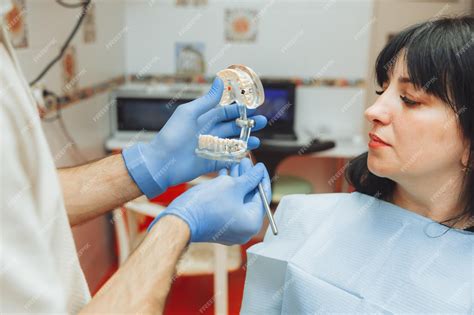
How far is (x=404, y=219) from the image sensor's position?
131 cm

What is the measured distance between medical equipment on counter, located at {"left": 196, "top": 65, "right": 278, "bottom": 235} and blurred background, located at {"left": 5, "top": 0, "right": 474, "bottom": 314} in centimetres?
148

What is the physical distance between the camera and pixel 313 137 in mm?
3205

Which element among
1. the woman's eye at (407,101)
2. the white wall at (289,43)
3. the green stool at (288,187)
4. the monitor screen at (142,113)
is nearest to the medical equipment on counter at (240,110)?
the woman's eye at (407,101)

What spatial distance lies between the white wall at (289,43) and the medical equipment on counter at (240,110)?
2169 millimetres

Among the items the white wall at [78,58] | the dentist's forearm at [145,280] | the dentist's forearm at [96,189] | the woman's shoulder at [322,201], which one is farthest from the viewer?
the white wall at [78,58]

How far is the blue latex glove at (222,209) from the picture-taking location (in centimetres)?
102

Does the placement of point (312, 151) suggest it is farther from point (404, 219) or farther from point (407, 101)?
point (407, 101)

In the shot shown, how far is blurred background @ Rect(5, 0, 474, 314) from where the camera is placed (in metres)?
2.88

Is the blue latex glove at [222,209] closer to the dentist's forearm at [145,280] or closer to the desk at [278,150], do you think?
the dentist's forearm at [145,280]

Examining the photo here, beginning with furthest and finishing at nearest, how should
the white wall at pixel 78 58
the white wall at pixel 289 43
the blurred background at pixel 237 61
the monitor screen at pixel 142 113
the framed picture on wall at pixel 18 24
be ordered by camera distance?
the white wall at pixel 289 43 → the monitor screen at pixel 142 113 → the blurred background at pixel 237 61 → the white wall at pixel 78 58 → the framed picture on wall at pixel 18 24

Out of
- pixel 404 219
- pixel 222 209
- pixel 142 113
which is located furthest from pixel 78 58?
pixel 404 219

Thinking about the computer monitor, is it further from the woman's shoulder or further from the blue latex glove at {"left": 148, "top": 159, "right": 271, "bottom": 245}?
the blue latex glove at {"left": 148, "top": 159, "right": 271, "bottom": 245}

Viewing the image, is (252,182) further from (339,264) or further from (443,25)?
(443,25)

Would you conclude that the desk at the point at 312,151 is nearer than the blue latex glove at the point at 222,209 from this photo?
No
